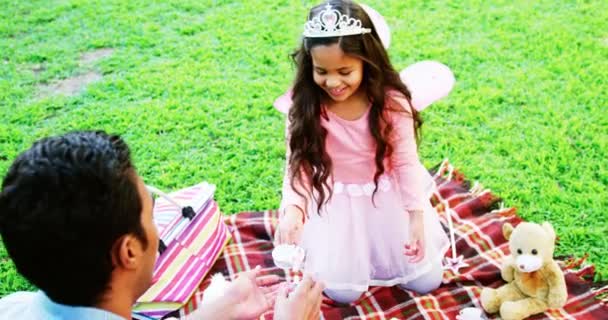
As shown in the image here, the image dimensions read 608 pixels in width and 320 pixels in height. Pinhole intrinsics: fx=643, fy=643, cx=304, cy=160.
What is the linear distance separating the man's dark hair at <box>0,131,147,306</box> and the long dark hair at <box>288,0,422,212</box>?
3.28ft

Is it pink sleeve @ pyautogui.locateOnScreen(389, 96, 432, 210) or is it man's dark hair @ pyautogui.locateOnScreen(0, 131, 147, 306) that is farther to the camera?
pink sleeve @ pyautogui.locateOnScreen(389, 96, 432, 210)

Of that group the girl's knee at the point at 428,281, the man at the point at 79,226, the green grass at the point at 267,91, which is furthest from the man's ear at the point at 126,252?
the green grass at the point at 267,91

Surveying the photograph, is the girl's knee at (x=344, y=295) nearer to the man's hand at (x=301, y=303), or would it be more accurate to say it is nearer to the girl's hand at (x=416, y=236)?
the girl's hand at (x=416, y=236)

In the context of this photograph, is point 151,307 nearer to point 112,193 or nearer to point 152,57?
point 112,193

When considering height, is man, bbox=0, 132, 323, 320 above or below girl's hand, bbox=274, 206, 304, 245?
above

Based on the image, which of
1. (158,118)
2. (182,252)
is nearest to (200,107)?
(158,118)

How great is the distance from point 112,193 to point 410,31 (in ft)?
12.5

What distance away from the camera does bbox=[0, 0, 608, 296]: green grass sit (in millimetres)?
3416

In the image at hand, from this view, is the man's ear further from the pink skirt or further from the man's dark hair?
the pink skirt

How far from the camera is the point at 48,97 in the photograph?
455cm

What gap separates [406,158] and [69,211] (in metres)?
1.42

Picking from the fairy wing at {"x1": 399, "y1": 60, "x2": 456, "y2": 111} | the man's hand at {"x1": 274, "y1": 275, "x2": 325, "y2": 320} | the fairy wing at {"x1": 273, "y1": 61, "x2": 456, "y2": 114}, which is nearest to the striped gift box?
the fairy wing at {"x1": 273, "y1": 61, "x2": 456, "y2": 114}

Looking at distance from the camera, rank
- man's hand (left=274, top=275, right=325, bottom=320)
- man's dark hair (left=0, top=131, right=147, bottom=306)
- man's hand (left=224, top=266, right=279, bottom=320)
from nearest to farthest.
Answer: man's dark hair (left=0, top=131, right=147, bottom=306) < man's hand (left=274, top=275, right=325, bottom=320) < man's hand (left=224, top=266, right=279, bottom=320)

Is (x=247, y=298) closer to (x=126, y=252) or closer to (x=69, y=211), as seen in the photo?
(x=126, y=252)
